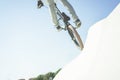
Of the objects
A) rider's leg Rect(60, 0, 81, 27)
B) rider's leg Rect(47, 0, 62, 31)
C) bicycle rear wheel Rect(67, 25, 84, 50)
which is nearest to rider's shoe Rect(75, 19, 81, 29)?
rider's leg Rect(60, 0, 81, 27)

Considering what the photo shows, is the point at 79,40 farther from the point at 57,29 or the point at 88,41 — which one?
the point at 88,41

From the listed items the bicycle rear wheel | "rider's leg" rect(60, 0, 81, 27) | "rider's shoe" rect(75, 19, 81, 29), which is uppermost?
"rider's leg" rect(60, 0, 81, 27)

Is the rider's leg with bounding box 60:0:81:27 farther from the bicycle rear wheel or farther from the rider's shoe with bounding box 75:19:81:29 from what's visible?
the bicycle rear wheel

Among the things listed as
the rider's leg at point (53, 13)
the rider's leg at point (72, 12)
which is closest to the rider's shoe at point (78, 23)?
the rider's leg at point (72, 12)

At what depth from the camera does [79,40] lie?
823 centimetres

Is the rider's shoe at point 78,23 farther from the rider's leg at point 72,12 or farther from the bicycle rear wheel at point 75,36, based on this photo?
the bicycle rear wheel at point 75,36

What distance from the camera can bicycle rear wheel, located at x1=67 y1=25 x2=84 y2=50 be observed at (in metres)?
8.23

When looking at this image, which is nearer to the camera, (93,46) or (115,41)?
(115,41)

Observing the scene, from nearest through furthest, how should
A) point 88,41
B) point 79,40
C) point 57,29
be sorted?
point 88,41
point 79,40
point 57,29

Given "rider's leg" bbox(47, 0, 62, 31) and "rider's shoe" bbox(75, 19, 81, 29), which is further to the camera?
"rider's leg" bbox(47, 0, 62, 31)

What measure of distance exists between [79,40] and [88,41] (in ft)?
15.8

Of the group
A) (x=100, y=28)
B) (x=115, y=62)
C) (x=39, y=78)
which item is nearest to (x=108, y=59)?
(x=115, y=62)

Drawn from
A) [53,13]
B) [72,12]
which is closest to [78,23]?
[72,12]

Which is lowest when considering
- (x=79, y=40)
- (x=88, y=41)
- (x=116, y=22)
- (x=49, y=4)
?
(x=79, y=40)
